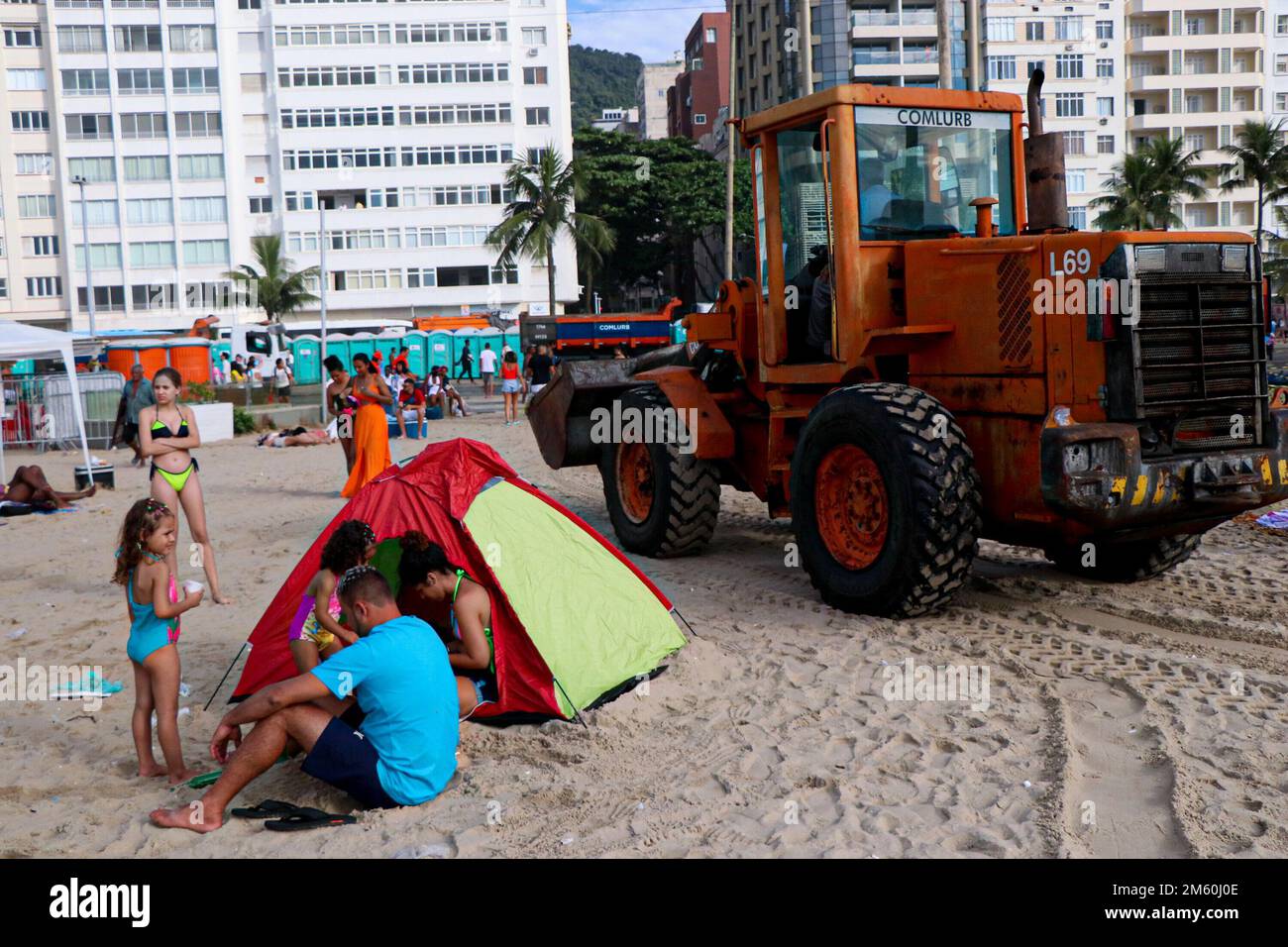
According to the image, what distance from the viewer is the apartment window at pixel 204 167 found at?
217 ft

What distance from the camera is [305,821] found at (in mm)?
4883

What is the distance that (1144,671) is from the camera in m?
6.46

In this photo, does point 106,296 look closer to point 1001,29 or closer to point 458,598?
point 1001,29

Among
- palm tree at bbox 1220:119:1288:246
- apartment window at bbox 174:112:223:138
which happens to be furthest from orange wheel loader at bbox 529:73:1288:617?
apartment window at bbox 174:112:223:138

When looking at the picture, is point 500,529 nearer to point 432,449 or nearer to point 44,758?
point 432,449

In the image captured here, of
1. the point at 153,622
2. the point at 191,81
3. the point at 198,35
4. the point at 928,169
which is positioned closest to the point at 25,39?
the point at 191,81

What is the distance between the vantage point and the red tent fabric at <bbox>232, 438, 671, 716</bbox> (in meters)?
6.15

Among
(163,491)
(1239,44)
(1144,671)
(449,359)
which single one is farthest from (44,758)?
(1239,44)

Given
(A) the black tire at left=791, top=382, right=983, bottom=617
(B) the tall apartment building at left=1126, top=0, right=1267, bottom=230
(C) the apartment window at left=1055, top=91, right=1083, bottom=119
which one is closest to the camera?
(A) the black tire at left=791, top=382, right=983, bottom=617

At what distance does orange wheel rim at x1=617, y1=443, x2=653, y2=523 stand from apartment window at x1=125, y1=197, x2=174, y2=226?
62.8m

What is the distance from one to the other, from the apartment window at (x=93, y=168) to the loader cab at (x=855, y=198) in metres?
65.9

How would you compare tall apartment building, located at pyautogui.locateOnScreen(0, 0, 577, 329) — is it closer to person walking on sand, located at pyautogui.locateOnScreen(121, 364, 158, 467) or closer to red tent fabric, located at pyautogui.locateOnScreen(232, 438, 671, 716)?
person walking on sand, located at pyautogui.locateOnScreen(121, 364, 158, 467)

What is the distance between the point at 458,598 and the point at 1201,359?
14.4 feet

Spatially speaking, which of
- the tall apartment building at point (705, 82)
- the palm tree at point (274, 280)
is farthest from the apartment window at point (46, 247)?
the tall apartment building at point (705, 82)
